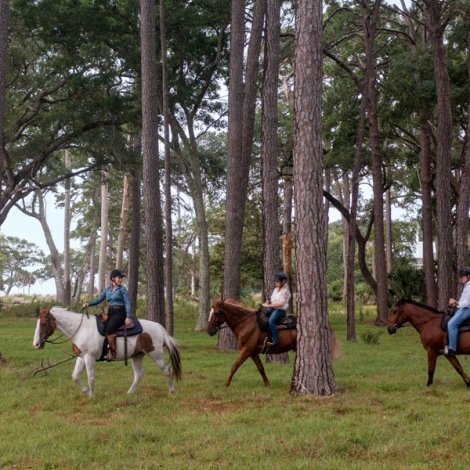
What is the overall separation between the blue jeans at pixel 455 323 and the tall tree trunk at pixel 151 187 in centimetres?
851

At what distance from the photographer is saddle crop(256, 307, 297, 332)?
37.4 feet

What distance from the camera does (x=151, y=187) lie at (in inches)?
693

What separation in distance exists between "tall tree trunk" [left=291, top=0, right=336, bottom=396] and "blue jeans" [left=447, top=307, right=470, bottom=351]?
8.11 feet

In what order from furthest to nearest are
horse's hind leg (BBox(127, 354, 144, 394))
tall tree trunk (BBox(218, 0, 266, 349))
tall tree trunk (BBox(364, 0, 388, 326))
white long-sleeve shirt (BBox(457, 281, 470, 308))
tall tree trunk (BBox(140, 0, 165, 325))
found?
tall tree trunk (BBox(364, 0, 388, 326)) → tall tree trunk (BBox(218, 0, 266, 349)) → tall tree trunk (BBox(140, 0, 165, 325)) → white long-sleeve shirt (BBox(457, 281, 470, 308)) → horse's hind leg (BBox(127, 354, 144, 394))

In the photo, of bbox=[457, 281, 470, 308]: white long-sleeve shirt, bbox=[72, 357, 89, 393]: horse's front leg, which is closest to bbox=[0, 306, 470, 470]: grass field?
bbox=[72, 357, 89, 393]: horse's front leg

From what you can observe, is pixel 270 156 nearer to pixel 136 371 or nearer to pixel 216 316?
pixel 216 316

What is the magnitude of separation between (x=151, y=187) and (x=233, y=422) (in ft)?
34.4

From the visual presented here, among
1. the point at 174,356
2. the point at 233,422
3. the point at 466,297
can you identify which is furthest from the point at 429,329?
the point at 233,422

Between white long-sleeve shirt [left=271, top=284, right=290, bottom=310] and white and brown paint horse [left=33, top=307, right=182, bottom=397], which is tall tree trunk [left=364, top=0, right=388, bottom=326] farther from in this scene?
white and brown paint horse [left=33, top=307, right=182, bottom=397]

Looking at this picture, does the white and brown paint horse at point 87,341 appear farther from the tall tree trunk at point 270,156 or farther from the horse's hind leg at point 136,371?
the tall tree trunk at point 270,156

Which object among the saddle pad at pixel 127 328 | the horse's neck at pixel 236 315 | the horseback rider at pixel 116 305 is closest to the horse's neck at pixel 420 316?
the horse's neck at pixel 236 315

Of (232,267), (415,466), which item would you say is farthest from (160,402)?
(232,267)

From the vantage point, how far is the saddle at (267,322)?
11391mm

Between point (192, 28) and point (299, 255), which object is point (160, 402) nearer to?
point (299, 255)
